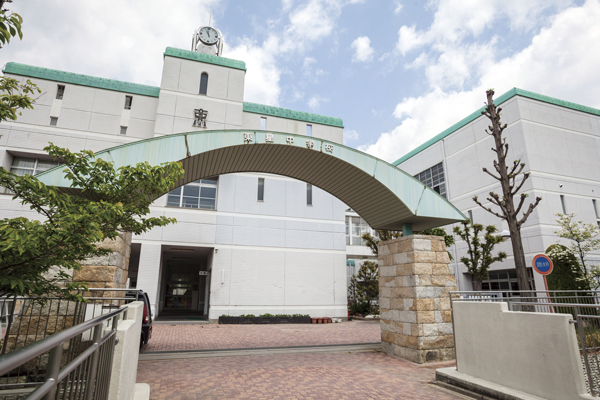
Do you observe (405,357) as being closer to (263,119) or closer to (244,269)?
(244,269)

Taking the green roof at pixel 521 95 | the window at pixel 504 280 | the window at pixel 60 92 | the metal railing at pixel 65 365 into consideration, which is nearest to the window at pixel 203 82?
the window at pixel 60 92

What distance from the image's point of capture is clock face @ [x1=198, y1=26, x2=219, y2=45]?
2438 cm

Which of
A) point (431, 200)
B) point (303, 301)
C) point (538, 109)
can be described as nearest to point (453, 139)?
point (538, 109)

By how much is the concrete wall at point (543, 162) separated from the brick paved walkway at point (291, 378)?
17.6m

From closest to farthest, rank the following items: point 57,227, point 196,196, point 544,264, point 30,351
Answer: point 30,351
point 57,227
point 544,264
point 196,196

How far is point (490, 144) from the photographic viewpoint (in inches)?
981

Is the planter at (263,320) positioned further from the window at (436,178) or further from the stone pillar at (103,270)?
the window at (436,178)

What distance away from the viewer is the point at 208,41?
80.4 ft

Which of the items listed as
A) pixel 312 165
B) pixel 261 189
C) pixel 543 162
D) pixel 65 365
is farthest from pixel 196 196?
pixel 543 162

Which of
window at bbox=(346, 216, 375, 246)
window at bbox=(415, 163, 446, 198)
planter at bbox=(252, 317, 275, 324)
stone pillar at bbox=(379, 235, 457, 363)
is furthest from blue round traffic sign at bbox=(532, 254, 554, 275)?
window at bbox=(346, 216, 375, 246)

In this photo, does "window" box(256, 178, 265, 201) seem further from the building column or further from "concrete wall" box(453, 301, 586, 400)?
"concrete wall" box(453, 301, 586, 400)

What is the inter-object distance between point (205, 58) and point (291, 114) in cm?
648

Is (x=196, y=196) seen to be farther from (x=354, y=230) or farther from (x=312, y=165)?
(x=354, y=230)

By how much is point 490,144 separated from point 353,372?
22.6 m
